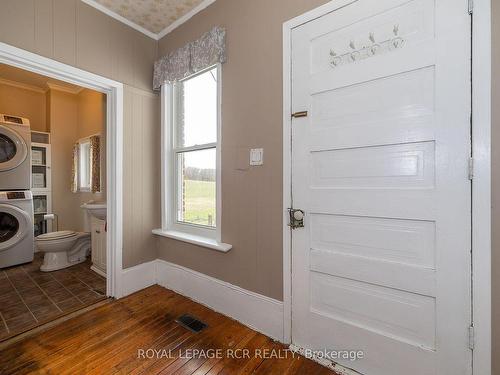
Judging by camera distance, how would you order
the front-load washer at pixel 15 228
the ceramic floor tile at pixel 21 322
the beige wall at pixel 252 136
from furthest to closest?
1. the front-load washer at pixel 15 228
2. the ceramic floor tile at pixel 21 322
3. the beige wall at pixel 252 136

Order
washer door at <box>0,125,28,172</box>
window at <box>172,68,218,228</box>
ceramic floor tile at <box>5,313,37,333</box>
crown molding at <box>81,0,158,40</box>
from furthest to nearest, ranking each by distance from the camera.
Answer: washer door at <box>0,125,28,172</box>, window at <box>172,68,218,228</box>, crown molding at <box>81,0,158,40</box>, ceramic floor tile at <box>5,313,37,333</box>

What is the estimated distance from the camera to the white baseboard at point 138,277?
2258 millimetres

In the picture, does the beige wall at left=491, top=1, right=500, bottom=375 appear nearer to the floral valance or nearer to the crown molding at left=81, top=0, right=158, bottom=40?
the floral valance

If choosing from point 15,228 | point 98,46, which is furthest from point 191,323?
point 15,228

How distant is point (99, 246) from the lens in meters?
2.82

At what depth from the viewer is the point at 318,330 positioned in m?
1.47

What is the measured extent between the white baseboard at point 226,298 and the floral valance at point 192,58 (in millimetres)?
1809

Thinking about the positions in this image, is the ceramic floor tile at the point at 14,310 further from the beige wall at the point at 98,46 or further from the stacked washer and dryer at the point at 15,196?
the stacked washer and dryer at the point at 15,196

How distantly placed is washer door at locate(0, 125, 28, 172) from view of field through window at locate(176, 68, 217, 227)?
2.47 metres

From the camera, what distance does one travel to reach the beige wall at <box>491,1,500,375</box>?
39.4 inches

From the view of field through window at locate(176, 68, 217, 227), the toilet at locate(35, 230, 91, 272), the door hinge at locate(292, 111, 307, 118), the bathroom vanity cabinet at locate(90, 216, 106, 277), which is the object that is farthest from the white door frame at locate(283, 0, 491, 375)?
the toilet at locate(35, 230, 91, 272)

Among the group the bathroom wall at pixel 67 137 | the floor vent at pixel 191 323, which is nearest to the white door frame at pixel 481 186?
the floor vent at pixel 191 323

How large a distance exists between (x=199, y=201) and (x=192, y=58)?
4.20 ft

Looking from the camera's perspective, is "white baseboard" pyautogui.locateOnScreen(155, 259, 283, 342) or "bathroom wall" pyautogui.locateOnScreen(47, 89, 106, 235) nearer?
"white baseboard" pyautogui.locateOnScreen(155, 259, 283, 342)
